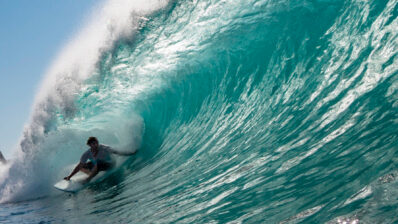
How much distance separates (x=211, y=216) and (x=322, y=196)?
1130 mm

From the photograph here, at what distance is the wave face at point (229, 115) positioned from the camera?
11.0 ft

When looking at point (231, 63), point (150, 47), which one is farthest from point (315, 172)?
point (150, 47)

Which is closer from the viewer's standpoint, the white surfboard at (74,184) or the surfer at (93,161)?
the white surfboard at (74,184)

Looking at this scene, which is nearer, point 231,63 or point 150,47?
point 231,63

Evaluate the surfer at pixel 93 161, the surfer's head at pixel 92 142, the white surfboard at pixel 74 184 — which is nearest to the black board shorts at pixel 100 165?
the surfer at pixel 93 161

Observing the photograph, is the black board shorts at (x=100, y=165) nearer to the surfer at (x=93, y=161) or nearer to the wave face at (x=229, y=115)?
the surfer at (x=93, y=161)

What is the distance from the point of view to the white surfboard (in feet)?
26.7

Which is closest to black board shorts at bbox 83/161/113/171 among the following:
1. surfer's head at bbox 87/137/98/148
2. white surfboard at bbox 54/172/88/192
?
white surfboard at bbox 54/172/88/192

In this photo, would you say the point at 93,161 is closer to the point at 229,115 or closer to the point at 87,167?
the point at 87,167

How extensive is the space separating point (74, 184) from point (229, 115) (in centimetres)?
A: 407

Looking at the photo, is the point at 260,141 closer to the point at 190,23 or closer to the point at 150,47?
the point at 190,23

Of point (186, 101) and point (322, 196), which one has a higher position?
point (186, 101)

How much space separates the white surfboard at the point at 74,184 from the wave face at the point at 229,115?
0.31 metres

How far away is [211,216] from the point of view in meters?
3.49
